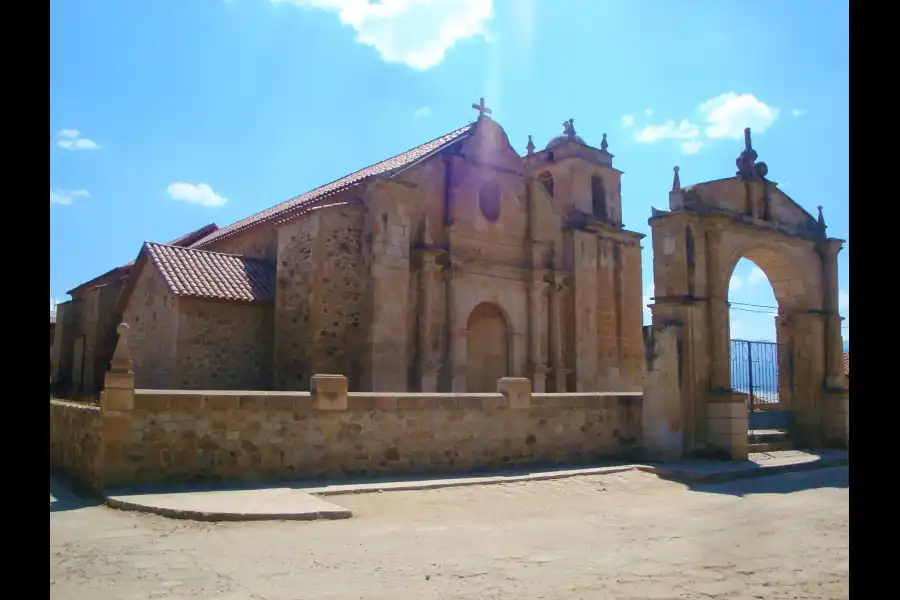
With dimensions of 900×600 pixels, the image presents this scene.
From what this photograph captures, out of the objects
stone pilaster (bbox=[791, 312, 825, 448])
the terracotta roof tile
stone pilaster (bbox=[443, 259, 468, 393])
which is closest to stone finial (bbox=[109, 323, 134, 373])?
the terracotta roof tile

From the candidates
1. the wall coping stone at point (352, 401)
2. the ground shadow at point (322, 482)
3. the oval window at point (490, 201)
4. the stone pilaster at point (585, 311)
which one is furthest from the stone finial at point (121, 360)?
the stone pilaster at point (585, 311)

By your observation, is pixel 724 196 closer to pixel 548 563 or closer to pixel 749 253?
pixel 749 253

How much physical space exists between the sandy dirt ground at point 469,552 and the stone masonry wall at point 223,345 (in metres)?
7.40

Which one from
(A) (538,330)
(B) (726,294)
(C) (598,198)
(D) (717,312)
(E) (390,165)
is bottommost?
(A) (538,330)

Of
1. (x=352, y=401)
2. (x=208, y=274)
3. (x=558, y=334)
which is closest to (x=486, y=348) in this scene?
(x=558, y=334)

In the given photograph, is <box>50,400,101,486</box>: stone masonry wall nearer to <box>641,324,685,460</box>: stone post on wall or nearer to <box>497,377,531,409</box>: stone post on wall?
<box>497,377,531,409</box>: stone post on wall

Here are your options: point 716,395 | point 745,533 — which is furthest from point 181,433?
point 716,395

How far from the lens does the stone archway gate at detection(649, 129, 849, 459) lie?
45.6ft

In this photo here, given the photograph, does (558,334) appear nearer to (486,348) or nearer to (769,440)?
(486,348)

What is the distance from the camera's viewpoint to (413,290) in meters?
17.7

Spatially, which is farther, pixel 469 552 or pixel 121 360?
pixel 121 360

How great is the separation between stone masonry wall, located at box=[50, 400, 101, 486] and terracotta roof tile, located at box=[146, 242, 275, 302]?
487cm

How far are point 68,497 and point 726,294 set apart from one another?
12.2m
